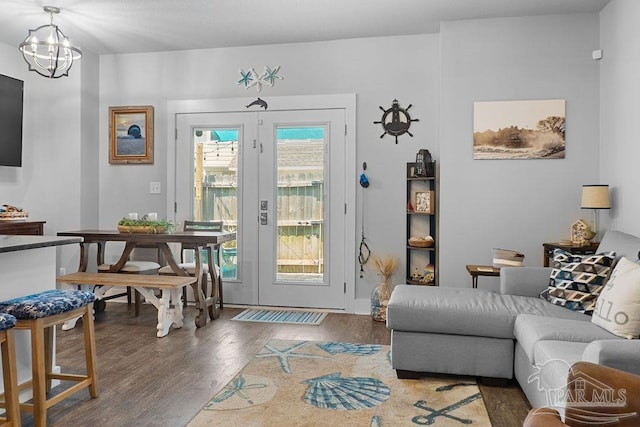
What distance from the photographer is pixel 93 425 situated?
234cm

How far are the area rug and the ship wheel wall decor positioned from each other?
2.20 metres

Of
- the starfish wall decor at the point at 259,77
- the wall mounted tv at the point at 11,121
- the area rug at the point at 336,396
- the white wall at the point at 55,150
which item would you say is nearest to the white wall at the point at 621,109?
the area rug at the point at 336,396

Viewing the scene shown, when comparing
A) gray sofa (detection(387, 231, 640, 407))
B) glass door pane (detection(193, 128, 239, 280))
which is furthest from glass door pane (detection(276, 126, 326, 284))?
gray sofa (detection(387, 231, 640, 407))

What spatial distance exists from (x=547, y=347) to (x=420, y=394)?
808mm

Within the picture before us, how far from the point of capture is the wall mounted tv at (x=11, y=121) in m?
4.57

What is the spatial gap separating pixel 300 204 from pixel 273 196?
290mm

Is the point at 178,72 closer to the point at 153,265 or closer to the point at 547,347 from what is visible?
the point at 153,265

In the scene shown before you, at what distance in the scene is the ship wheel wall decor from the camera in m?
4.65

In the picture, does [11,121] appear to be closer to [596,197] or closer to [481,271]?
[481,271]

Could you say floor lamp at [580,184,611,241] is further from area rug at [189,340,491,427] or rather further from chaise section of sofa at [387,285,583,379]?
area rug at [189,340,491,427]

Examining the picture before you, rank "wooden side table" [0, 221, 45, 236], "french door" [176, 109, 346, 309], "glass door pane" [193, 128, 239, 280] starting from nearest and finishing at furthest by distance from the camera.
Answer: "wooden side table" [0, 221, 45, 236]
"french door" [176, 109, 346, 309]
"glass door pane" [193, 128, 239, 280]

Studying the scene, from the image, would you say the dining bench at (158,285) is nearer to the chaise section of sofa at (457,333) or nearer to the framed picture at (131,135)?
the framed picture at (131,135)

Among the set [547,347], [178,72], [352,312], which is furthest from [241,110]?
[547,347]

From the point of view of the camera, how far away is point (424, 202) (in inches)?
176
